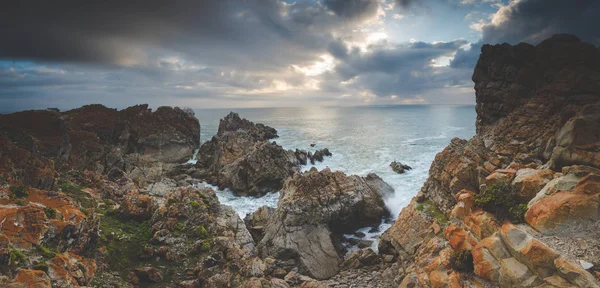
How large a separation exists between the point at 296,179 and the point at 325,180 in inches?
136

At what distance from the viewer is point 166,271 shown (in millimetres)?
17578

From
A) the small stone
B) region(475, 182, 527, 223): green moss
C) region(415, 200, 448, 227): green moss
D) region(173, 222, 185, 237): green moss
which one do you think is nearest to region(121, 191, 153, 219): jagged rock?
region(173, 222, 185, 237): green moss

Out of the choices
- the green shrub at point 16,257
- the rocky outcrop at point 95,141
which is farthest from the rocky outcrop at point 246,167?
the green shrub at point 16,257

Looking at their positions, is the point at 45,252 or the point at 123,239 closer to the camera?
the point at 45,252

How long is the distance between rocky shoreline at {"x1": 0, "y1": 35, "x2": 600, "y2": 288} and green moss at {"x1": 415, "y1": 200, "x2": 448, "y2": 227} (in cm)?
18

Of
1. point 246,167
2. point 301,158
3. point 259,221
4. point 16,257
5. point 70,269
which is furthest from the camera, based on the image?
point 301,158

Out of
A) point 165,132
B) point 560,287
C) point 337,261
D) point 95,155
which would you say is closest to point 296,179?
point 337,261

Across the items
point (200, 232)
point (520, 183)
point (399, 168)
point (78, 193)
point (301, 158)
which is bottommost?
point (399, 168)

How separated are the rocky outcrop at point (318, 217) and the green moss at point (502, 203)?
13247 mm

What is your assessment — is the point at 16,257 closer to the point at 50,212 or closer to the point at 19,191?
the point at 50,212

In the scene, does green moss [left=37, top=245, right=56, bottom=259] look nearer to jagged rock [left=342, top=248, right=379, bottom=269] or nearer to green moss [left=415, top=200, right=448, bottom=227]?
jagged rock [left=342, top=248, right=379, bottom=269]

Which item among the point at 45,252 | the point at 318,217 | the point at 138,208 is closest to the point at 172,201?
the point at 138,208

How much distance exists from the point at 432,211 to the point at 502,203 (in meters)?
8.00

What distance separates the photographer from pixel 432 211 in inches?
859
